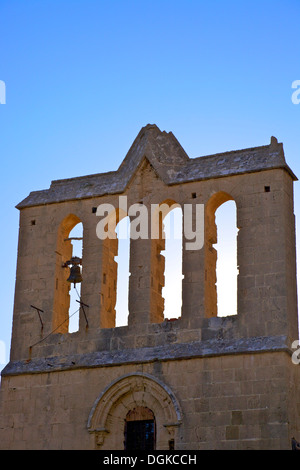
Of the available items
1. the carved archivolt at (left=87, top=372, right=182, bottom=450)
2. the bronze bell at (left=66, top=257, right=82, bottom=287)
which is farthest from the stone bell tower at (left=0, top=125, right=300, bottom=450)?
the bronze bell at (left=66, top=257, right=82, bottom=287)

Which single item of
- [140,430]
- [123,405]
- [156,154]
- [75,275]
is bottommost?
[140,430]

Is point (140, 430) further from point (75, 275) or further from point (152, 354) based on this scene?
point (75, 275)

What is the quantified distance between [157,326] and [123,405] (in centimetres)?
196

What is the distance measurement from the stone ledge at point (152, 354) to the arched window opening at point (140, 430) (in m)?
1.17

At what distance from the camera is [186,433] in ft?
86.7

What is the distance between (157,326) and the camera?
2783cm

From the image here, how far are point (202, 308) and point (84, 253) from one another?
356cm

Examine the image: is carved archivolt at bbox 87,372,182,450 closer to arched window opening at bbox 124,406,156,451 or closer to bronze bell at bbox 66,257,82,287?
arched window opening at bbox 124,406,156,451

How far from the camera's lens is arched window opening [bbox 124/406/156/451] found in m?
27.1

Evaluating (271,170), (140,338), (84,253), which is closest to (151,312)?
(140,338)


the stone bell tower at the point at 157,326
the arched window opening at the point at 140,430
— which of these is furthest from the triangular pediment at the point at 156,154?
the arched window opening at the point at 140,430

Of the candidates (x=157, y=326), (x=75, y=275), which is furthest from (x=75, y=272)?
(x=157, y=326)

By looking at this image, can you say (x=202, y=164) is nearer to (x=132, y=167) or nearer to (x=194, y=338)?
(x=132, y=167)

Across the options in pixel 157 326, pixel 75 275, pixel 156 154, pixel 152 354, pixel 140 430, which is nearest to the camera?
pixel 140 430
